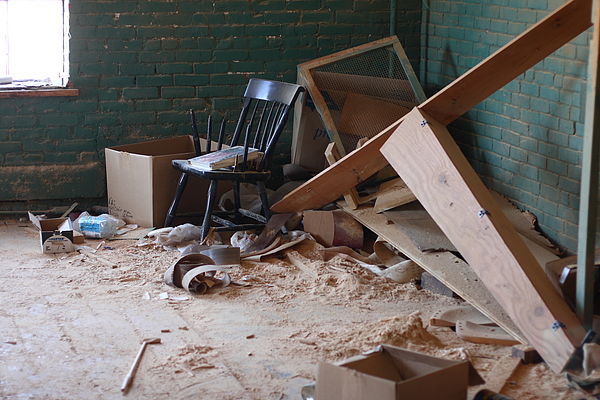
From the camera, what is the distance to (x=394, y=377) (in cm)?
203

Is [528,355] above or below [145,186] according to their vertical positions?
below

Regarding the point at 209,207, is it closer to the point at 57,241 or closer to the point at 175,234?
the point at 175,234

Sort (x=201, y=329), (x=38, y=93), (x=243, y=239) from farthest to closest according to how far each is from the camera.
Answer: (x=38, y=93), (x=243, y=239), (x=201, y=329)

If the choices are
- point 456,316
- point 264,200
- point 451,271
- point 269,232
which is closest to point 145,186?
point 264,200

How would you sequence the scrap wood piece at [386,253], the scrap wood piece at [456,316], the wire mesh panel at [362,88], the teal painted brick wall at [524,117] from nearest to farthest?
the scrap wood piece at [456,316] → the teal painted brick wall at [524,117] → the scrap wood piece at [386,253] → the wire mesh panel at [362,88]

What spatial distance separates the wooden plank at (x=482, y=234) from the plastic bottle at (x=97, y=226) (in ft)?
5.84

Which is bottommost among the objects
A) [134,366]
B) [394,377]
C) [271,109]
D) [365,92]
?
[134,366]

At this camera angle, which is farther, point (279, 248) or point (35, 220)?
point (35, 220)

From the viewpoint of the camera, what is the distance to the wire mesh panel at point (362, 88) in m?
4.09

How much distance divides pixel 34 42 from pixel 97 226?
1.42 metres

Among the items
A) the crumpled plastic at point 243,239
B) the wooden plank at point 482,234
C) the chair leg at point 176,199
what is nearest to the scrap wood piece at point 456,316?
the wooden plank at point 482,234

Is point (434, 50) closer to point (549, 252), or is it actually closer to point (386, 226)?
point (386, 226)

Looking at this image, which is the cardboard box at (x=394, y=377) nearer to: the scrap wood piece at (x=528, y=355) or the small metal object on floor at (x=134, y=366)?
the scrap wood piece at (x=528, y=355)

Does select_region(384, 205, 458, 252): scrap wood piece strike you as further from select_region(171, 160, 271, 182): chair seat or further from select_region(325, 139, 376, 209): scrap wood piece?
select_region(171, 160, 271, 182): chair seat
